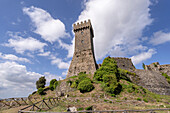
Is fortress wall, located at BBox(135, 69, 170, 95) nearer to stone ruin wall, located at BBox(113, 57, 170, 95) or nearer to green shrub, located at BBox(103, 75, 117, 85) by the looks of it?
stone ruin wall, located at BBox(113, 57, 170, 95)

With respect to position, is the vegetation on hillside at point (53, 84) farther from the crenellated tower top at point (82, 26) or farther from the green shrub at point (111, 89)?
the crenellated tower top at point (82, 26)

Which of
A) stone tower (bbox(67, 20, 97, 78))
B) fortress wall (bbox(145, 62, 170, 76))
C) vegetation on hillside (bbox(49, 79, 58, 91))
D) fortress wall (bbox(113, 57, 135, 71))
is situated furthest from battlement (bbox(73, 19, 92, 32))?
fortress wall (bbox(145, 62, 170, 76))

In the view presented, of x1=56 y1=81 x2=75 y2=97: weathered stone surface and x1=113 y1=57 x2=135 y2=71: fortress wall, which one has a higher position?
x1=113 y1=57 x2=135 y2=71: fortress wall

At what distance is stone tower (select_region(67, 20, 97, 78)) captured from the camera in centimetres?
2914

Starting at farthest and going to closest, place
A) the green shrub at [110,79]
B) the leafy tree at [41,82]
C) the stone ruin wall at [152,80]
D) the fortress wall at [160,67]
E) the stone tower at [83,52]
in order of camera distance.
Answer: the fortress wall at [160,67]
the stone tower at [83,52]
the leafy tree at [41,82]
the stone ruin wall at [152,80]
the green shrub at [110,79]

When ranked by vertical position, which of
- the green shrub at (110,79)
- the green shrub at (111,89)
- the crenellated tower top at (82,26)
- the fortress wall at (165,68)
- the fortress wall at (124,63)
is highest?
the crenellated tower top at (82,26)

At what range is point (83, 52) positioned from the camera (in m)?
32.1

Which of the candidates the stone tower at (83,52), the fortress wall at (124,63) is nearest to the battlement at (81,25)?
the stone tower at (83,52)

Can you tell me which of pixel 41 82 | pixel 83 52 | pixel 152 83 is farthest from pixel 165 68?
pixel 41 82

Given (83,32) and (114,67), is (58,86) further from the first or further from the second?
(83,32)

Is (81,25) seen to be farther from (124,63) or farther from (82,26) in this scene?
(124,63)

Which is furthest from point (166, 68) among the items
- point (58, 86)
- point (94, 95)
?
point (58, 86)

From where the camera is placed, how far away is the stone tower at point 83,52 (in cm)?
2914

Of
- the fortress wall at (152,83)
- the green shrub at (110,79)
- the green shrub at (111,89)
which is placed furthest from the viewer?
the fortress wall at (152,83)
